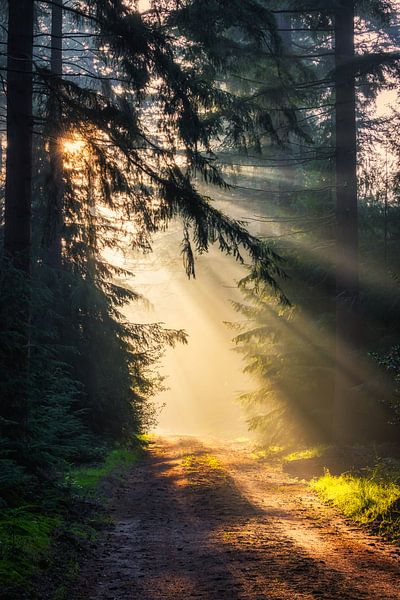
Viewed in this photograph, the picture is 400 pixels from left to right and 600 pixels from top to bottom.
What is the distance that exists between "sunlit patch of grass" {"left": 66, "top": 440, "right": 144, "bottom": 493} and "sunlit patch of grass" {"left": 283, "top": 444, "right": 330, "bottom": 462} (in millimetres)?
4512

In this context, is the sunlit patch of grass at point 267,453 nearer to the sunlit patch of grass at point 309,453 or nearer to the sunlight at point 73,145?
the sunlit patch of grass at point 309,453

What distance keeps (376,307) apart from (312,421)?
4.30 metres

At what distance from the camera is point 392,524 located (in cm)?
884

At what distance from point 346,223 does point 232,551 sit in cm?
1070

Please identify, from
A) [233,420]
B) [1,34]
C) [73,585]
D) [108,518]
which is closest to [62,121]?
[108,518]

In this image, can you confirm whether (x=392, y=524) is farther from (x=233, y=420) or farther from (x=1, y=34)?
(x=233, y=420)

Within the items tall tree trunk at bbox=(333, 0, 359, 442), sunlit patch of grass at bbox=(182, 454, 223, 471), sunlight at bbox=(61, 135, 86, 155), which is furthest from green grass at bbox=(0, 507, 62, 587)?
tall tree trunk at bbox=(333, 0, 359, 442)

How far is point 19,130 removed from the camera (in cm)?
1038

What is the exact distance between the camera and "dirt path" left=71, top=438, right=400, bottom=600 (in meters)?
→ 6.22

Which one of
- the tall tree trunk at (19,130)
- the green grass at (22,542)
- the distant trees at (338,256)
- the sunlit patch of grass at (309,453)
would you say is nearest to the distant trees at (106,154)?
the tall tree trunk at (19,130)

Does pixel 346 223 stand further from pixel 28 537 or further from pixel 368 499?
pixel 28 537

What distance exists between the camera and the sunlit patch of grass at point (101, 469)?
12.4 meters

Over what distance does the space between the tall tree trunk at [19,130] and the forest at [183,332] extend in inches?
1.3

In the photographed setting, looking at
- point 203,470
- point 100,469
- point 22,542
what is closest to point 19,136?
point 22,542
